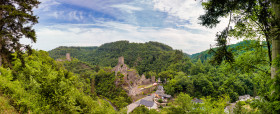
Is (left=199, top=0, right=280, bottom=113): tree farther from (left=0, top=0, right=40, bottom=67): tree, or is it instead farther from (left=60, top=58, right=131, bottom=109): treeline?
(left=60, top=58, right=131, bottom=109): treeline

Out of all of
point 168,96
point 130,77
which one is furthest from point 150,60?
point 168,96

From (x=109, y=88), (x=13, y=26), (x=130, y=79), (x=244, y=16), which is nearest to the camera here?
(x=244, y=16)

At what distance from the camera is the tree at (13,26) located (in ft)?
24.0

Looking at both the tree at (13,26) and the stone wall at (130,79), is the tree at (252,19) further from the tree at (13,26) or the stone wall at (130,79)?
the stone wall at (130,79)

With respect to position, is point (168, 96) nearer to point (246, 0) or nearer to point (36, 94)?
point (36, 94)

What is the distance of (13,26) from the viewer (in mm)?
7699

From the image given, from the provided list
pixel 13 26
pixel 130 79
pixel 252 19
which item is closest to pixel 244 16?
pixel 252 19

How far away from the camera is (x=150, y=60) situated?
222 feet

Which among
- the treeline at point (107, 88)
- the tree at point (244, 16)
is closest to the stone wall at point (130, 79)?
the treeline at point (107, 88)

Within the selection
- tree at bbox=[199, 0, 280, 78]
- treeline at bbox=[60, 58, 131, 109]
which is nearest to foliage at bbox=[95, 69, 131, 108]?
treeline at bbox=[60, 58, 131, 109]

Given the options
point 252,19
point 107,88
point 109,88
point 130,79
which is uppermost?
point 252,19

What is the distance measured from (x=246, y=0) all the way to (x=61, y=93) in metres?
8.61

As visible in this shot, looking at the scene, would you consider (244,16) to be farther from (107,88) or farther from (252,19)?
(107,88)

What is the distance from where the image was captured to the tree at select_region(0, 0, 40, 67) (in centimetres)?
732
